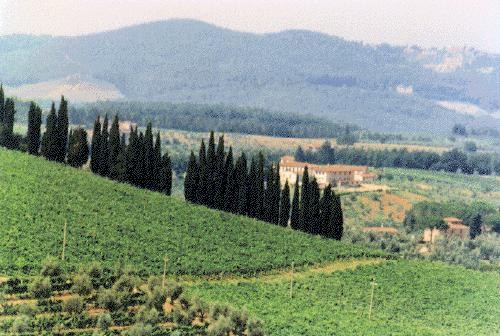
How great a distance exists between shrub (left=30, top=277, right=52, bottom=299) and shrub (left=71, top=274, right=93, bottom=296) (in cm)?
108

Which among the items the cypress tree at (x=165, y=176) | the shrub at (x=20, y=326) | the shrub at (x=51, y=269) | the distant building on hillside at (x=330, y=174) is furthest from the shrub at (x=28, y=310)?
the distant building on hillside at (x=330, y=174)

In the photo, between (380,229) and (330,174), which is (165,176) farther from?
(330,174)

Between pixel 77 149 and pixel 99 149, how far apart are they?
126 centimetres

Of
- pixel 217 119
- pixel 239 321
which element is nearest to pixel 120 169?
pixel 239 321

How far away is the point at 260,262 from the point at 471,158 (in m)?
97.3

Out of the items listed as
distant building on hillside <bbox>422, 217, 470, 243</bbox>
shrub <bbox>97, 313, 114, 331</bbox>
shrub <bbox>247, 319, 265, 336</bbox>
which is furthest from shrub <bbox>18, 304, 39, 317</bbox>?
distant building on hillside <bbox>422, 217, 470, 243</bbox>

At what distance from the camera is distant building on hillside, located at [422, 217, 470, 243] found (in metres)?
82.1

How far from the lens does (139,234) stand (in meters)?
46.2

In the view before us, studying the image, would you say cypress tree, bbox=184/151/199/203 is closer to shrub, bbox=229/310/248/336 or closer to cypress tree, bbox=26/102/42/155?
cypress tree, bbox=26/102/42/155

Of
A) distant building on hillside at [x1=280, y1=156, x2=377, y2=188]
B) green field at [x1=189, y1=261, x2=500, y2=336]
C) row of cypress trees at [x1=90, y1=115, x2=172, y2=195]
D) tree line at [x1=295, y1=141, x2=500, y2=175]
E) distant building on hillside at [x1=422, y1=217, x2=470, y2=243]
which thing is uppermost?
row of cypress trees at [x1=90, y1=115, x2=172, y2=195]

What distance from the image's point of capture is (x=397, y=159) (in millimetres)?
129500

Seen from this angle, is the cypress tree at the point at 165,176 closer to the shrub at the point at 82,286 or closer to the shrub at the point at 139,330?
the shrub at the point at 82,286

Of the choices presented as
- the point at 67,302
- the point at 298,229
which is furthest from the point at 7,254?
the point at 298,229

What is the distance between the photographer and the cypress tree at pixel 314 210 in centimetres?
5891
